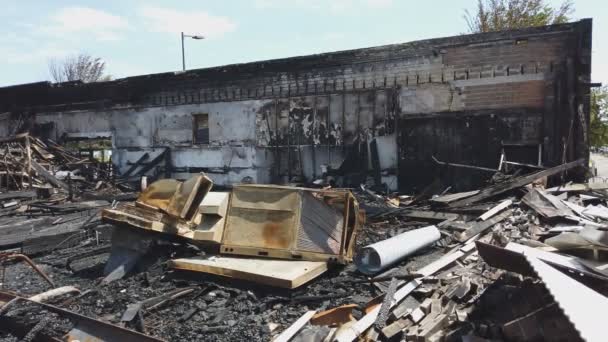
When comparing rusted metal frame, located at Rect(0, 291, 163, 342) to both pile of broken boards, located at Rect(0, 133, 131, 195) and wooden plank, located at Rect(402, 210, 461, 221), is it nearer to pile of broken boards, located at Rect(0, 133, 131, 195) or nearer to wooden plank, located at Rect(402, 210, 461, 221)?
wooden plank, located at Rect(402, 210, 461, 221)

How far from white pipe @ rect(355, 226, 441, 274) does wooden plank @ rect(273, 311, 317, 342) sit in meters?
1.30

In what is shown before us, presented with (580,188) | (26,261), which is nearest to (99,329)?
(26,261)

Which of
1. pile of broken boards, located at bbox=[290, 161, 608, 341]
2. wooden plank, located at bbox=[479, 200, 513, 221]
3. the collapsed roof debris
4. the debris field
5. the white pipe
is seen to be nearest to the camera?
pile of broken boards, located at bbox=[290, 161, 608, 341]

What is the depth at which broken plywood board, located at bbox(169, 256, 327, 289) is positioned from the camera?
4797 millimetres

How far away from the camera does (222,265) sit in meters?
5.22

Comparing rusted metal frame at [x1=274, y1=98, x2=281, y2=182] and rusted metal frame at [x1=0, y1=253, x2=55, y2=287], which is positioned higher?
rusted metal frame at [x1=274, y1=98, x2=281, y2=182]

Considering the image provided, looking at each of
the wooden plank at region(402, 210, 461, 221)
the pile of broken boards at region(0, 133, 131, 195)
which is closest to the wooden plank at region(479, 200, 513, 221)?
the wooden plank at region(402, 210, 461, 221)

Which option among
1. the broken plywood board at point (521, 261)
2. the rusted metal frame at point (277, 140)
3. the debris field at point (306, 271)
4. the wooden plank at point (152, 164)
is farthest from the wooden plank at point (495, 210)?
the wooden plank at point (152, 164)

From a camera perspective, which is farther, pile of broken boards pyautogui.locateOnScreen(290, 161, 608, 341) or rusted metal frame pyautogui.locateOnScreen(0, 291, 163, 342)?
rusted metal frame pyautogui.locateOnScreen(0, 291, 163, 342)

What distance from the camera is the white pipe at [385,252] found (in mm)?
5234

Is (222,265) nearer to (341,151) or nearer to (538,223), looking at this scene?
(538,223)

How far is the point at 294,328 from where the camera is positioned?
397 centimetres

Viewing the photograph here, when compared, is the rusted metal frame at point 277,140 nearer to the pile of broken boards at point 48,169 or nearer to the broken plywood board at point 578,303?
the pile of broken boards at point 48,169

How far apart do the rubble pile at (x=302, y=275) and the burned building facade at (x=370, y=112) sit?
396 cm
